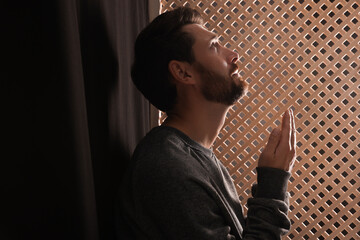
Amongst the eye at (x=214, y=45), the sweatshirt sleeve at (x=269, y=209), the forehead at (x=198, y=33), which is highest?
the forehead at (x=198, y=33)

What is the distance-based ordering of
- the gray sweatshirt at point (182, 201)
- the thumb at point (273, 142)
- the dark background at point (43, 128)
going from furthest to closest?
the thumb at point (273, 142)
the gray sweatshirt at point (182, 201)
the dark background at point (43, 128)

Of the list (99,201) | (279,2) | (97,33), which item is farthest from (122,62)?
(279,2)

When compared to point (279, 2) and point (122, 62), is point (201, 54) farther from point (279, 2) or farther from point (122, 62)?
point (279, 2)

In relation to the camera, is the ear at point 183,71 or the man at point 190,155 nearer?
the man at point 190,155

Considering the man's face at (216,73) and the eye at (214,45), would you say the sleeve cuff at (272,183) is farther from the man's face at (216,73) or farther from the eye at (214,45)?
the eye at (214,45)

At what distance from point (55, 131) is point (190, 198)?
284 millimetres

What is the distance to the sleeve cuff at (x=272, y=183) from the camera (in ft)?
2.68

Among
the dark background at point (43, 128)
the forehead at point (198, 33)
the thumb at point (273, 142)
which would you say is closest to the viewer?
the dark background at point (43, 128)

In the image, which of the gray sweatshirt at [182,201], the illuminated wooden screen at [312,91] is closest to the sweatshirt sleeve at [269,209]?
the gray sweatshirt at [182,201]

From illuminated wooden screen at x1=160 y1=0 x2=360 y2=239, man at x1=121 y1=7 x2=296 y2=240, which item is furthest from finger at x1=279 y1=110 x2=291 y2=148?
illuminated wooden screen at x1=160 y1=0 x2=360 y2=239

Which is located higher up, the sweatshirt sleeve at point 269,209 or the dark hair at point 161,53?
the dark hair at point 161,53

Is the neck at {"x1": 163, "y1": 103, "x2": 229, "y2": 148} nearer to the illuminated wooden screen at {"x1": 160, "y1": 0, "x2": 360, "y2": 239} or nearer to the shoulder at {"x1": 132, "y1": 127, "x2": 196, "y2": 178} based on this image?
the shoulder at {"x1": 132, "y1": 127, "x2": 196, "y2": 178}

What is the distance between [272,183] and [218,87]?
11.0 inches

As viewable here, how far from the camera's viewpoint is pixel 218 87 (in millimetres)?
972
